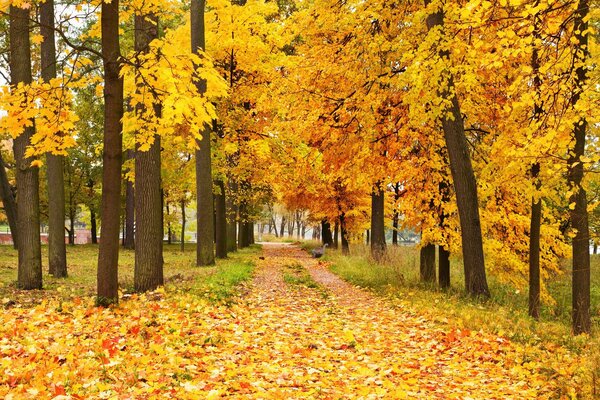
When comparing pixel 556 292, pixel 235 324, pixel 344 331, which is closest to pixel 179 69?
pixel 235 324

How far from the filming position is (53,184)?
12.6 metres

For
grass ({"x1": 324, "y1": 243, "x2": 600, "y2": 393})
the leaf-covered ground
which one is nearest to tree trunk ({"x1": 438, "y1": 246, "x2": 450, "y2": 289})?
grass ({"x1": 324, "y1": 243, "x2": 600, "y2": 393})

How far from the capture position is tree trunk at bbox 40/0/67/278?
39.4 ft

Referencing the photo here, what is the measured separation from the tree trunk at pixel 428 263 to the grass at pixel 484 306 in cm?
34

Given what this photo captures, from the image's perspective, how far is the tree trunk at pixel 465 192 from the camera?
10.3m

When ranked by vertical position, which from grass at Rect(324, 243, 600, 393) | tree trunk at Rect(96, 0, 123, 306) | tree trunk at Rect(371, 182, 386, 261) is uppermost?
tree trunk at Rect(96, 0, 123, 306)

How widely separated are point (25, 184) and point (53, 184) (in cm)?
282

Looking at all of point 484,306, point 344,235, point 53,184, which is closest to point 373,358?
point 484,306

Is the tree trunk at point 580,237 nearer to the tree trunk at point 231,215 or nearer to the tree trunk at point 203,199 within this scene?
the tree trunk at point 203,199

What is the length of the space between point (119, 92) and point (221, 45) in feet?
40.2

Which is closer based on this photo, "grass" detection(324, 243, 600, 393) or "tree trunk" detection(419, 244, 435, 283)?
"grass" detection(324, 243, 600, 393)

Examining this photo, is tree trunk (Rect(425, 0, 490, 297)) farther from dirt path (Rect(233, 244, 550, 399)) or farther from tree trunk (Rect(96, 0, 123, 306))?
tree trunk (Rect(96, 0, 123, 306))

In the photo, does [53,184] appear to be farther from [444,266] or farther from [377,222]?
[377,222]

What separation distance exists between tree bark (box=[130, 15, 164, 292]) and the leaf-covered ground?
968 millimetres
